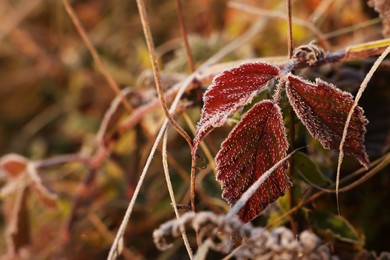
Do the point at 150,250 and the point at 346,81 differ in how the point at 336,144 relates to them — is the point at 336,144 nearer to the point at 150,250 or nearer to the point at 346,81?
the point at 346,81

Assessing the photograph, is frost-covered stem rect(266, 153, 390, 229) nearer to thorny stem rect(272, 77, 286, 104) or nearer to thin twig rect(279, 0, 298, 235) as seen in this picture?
thin twig rect(279, 0, 298, 235)

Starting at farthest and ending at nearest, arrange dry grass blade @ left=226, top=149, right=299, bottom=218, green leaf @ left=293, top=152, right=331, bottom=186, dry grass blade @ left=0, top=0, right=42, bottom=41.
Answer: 1. dry grass blade @ left=0, top=0, right=42, bottom=41
2. green leaf @ left=293, top=152, right=331, bottom=186
3. dry grass blade @ left=226, top=149, right=299, bottom=218

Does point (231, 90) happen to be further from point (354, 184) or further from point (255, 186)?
point (354, 184)

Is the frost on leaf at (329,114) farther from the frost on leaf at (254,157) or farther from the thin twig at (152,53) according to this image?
the thin twig at (152,53)

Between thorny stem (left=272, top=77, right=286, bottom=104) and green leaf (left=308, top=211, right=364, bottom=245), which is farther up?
thorny stem (left=272, top=77, right=286, bottom=104)

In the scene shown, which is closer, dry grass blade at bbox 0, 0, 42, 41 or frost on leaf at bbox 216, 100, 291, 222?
frost on leaf at bbox 216, 100, 291, 222

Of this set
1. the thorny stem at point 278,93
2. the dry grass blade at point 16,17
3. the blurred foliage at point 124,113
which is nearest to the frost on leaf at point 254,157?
the thorny stem at point 278,93

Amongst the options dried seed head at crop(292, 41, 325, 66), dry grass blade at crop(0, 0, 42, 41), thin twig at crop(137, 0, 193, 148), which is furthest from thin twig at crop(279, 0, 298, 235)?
dry grass blade at crop(0, 0, 42, 41)
